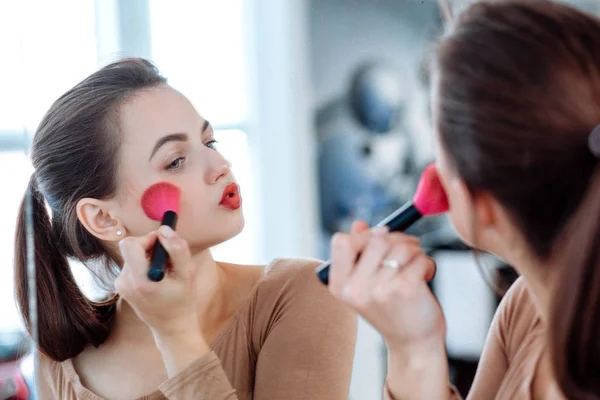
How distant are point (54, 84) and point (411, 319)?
41 centimetres

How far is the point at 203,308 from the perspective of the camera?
72cm

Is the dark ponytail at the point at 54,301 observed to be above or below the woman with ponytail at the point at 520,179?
below

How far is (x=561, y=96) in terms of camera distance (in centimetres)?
43

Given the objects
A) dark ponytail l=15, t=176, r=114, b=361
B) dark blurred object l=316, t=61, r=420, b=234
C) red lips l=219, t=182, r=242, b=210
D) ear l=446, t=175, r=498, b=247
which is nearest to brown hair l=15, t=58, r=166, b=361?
dark ponytail l=15, t=176, r=114, b=361

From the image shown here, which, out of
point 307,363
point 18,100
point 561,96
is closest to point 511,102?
point 561,96

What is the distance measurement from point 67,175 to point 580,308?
49 centimetres

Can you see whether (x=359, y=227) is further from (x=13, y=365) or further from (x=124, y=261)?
(x=13, y=365)

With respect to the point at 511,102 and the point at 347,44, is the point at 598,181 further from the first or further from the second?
the point at 347,44

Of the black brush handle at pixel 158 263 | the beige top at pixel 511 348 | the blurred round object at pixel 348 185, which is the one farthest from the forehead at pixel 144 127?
the beige top at pixel 511 348

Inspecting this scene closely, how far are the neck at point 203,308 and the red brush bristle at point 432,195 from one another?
270mm

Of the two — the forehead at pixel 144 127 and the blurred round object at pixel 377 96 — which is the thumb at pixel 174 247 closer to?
the forehead at pixel 144 127

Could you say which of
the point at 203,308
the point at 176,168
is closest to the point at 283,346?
the point at 203,308

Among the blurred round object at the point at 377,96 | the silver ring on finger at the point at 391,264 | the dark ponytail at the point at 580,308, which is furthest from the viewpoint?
the blurred round object at the point at 377,96

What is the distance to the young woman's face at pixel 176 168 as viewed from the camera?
67cm
